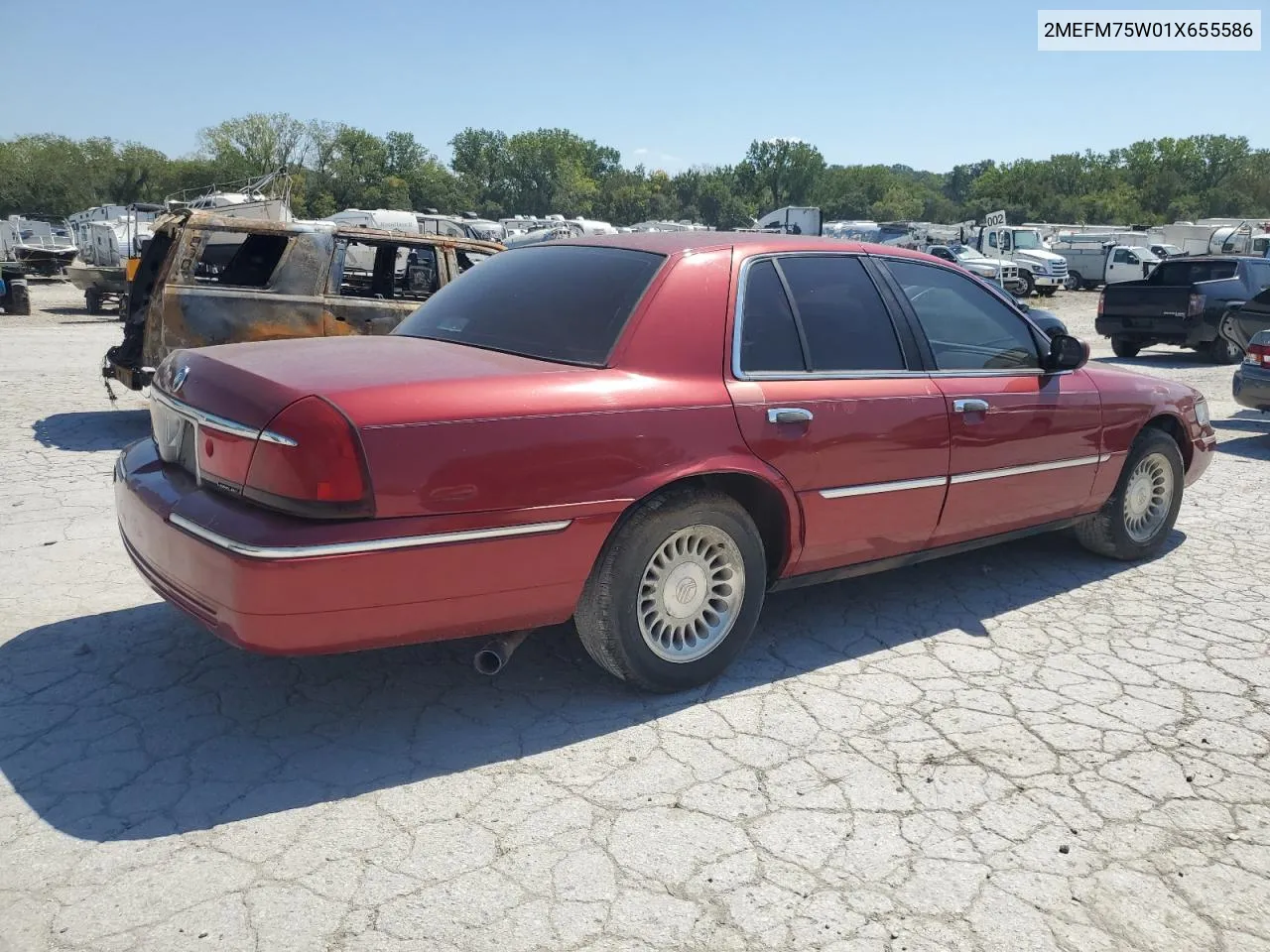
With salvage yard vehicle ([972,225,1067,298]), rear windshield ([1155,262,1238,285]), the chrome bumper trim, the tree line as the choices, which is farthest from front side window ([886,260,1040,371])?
the tree line

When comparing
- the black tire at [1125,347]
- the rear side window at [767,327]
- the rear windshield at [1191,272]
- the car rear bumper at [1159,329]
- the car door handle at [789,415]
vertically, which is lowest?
the black tire at [1125,347]

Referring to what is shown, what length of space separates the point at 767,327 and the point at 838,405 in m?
0.40

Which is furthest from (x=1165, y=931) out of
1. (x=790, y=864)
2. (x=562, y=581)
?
(x=562, y=581)

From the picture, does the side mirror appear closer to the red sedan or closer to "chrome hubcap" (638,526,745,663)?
the red sedan

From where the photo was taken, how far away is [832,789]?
3.08m

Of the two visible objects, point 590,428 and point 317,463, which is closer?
point 317,463

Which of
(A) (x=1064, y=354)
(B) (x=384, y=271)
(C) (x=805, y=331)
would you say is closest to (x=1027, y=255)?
(B) (x=384, y=271)

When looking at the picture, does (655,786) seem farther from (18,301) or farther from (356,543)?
(18,301)

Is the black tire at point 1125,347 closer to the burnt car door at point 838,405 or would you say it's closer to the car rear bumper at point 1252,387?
the car rear bumper at point 1252,387

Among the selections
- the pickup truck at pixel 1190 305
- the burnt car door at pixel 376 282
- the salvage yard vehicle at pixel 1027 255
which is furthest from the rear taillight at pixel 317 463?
the salvage yard vehicle at pixel 1027 255

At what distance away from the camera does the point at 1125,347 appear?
657 inches

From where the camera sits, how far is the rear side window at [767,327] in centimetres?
373

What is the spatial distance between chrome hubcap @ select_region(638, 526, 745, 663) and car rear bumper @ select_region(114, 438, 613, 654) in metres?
0.33

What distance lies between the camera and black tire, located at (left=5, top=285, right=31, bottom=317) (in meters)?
19.7
